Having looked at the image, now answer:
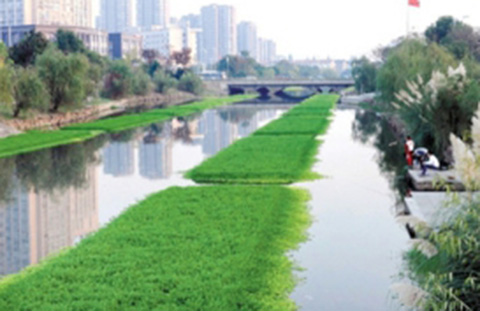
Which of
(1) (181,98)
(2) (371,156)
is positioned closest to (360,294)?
(2) (371,156)

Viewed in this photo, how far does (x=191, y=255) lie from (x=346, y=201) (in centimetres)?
719

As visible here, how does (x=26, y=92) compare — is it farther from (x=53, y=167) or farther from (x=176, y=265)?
(x=176, y=265)

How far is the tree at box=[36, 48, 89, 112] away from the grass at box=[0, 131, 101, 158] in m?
10.6

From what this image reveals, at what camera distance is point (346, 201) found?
60.4 feet

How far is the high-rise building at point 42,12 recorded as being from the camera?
14962 cm

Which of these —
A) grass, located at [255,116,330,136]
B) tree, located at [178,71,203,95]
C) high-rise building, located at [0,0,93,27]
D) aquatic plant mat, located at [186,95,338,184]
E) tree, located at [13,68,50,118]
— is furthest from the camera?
high-rise building, located at [0,0,93,27]

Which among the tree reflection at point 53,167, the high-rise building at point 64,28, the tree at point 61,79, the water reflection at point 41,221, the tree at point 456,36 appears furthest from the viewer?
the high-rise building at point 64,28

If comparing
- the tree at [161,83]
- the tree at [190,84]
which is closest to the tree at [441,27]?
the tree at [161,83]

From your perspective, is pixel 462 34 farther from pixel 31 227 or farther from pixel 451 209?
pixel 451 209

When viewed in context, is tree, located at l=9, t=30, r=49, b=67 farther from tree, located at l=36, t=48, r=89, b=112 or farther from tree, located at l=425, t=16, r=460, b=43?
tree, located at l=425, t=16, r=460, b=43

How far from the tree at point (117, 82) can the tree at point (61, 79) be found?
1093 inches

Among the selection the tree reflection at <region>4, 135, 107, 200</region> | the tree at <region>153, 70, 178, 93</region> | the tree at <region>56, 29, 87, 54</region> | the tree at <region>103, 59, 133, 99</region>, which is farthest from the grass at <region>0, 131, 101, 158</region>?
the tree at <region>153, 70, 178, 93</region>

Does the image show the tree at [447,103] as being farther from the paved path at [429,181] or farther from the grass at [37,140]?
the grass at [37,140]

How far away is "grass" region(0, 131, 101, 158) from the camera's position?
97.9 feet
